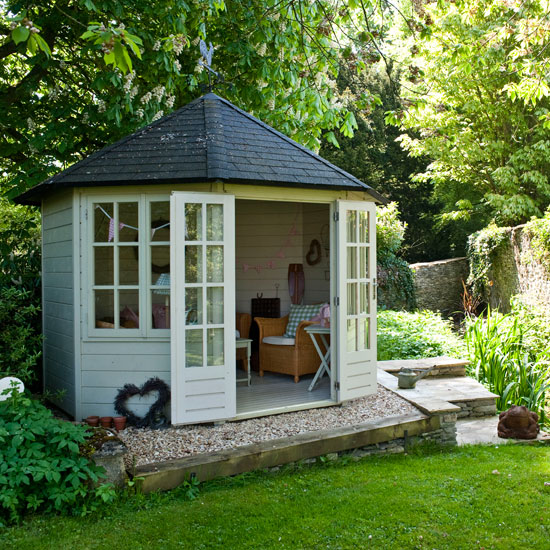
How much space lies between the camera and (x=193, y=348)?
5277 millimetres

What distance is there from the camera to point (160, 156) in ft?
18.3

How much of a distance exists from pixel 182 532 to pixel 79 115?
595cm

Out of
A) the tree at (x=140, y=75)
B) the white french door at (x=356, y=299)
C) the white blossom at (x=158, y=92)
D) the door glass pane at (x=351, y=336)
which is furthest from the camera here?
the white blossom at (x=158, y=92)

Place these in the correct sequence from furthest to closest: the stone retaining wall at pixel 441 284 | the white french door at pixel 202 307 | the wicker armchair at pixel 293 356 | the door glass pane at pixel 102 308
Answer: the stone retaining wall at pixel 441 284, the wicker armchair at pixel 293 356, the door glass pane at pixel 102 308, the white french door at pixel 202 307

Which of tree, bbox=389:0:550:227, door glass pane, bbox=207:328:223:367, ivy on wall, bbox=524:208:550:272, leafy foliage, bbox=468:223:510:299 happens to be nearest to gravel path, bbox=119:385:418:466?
door glass pane, bbox=207:328:223:367

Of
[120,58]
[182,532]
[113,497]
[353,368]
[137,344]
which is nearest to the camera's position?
[120,58]

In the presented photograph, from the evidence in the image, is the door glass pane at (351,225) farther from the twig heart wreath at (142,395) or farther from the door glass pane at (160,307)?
the twig heart wreath at (142,395)

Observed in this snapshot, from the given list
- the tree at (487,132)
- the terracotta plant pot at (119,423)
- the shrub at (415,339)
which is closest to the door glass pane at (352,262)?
the terracotta plant pot at (119,423)

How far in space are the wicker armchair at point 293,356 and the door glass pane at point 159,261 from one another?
226 cm

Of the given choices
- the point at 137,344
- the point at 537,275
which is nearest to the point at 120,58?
the point at 137,344

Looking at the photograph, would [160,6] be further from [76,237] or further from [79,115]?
[76,237]

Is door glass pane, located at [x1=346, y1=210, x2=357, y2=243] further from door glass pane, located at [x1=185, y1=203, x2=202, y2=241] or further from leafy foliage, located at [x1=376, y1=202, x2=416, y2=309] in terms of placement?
leafy foliage, located at [x1=376, y1=202, x2=416, y2=309]

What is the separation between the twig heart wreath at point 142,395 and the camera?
5.37 meters

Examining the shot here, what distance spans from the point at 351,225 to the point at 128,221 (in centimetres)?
235
